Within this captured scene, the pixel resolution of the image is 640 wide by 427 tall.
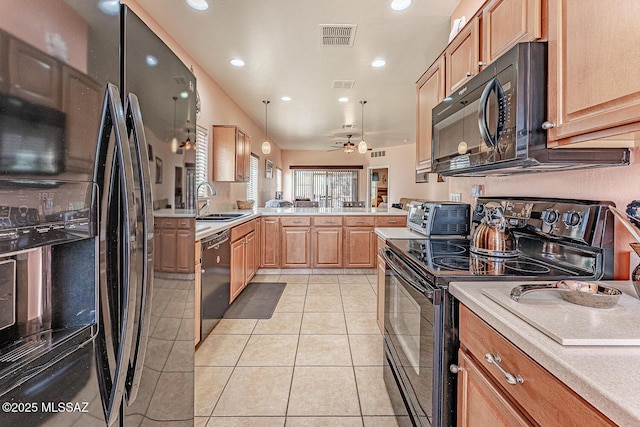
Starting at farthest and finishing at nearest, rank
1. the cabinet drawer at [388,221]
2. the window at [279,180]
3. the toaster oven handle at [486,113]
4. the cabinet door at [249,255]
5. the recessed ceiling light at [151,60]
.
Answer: the window at [279,180] < the cabinet drawer at [388,221] < the cabinet door at [249,255] < the toaster oven handle at [486,113] < the recessed ceiling light at [151,60]

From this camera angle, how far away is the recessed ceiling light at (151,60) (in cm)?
94

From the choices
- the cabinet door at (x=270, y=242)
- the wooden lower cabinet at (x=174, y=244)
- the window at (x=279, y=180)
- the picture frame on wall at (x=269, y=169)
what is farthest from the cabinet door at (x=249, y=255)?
the window at (x=279, y=180)

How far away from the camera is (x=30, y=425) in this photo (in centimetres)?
57

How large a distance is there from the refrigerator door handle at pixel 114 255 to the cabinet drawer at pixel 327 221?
12.0ft

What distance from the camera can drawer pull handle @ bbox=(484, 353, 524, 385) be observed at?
2.38 feet

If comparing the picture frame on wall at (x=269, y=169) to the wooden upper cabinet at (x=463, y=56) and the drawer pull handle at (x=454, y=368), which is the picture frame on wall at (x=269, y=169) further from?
the drawer pull handle at (x=454, y=368)

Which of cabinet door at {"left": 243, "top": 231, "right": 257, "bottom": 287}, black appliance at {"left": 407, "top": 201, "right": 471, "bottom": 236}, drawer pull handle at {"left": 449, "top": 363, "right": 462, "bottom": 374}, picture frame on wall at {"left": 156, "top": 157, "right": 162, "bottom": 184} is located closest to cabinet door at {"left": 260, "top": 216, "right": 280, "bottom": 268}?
cabinet door at {"left": 243, "top": 231, "right": 257, "bottom": 287}

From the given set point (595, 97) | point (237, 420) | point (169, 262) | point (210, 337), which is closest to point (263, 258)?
point (210, 337)

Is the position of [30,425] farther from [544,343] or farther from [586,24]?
[586,24]

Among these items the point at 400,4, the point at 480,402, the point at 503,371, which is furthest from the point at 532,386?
the point at 400,4

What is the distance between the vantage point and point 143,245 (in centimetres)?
84

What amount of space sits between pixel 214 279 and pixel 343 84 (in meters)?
3.16

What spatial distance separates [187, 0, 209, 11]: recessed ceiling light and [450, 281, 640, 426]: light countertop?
289cm

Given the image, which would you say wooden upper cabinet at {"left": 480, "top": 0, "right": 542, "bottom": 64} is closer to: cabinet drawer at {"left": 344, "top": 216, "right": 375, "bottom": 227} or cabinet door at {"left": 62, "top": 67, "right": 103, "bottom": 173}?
cabinet door at {"left": 62, "top": 67, "right": 103, "bottom": 173}
